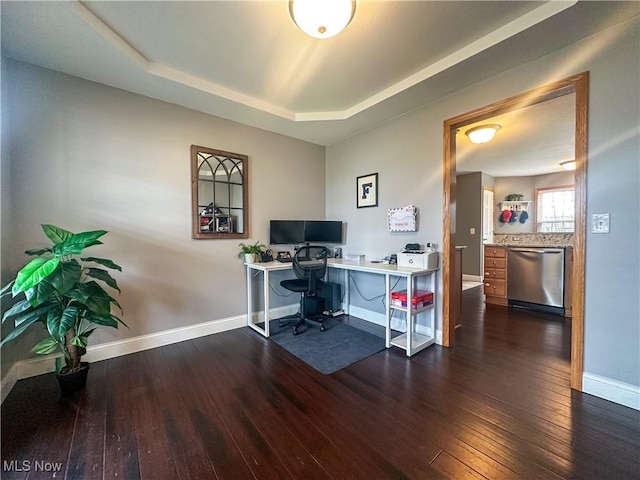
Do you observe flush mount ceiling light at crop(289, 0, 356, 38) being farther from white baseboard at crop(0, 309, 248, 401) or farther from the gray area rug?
white baseboard at crop(0, 309, 248, 401)

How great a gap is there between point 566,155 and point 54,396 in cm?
754

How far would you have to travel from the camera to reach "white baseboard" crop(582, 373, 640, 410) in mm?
1706

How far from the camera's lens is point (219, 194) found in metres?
3.10

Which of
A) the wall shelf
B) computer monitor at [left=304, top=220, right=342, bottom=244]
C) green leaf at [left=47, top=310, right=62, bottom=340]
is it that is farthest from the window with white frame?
green leaf at [left=47, top=310, right=62, bottom=340]

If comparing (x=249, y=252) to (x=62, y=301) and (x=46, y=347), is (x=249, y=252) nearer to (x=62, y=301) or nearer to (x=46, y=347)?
(x=62, y=301)

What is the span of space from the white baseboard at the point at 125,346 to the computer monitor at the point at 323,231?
140 cm

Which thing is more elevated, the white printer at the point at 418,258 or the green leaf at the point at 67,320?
the white printer at the point at 418,258

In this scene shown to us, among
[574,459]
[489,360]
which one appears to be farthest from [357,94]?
[574,459]

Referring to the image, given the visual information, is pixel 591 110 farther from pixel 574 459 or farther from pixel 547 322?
pixel 547 322

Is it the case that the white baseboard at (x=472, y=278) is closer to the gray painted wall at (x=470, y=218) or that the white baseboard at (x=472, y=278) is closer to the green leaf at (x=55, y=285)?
the gray painted wall at (x=470, y=218)

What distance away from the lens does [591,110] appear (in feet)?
6.08

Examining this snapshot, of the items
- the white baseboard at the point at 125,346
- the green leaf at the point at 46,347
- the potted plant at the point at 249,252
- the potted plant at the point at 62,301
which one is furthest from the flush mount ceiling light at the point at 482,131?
the green leaf at the point at 46,347

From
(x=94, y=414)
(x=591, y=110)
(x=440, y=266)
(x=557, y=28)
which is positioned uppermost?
(x=557, y=28)

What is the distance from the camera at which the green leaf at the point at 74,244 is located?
5.88 ft
